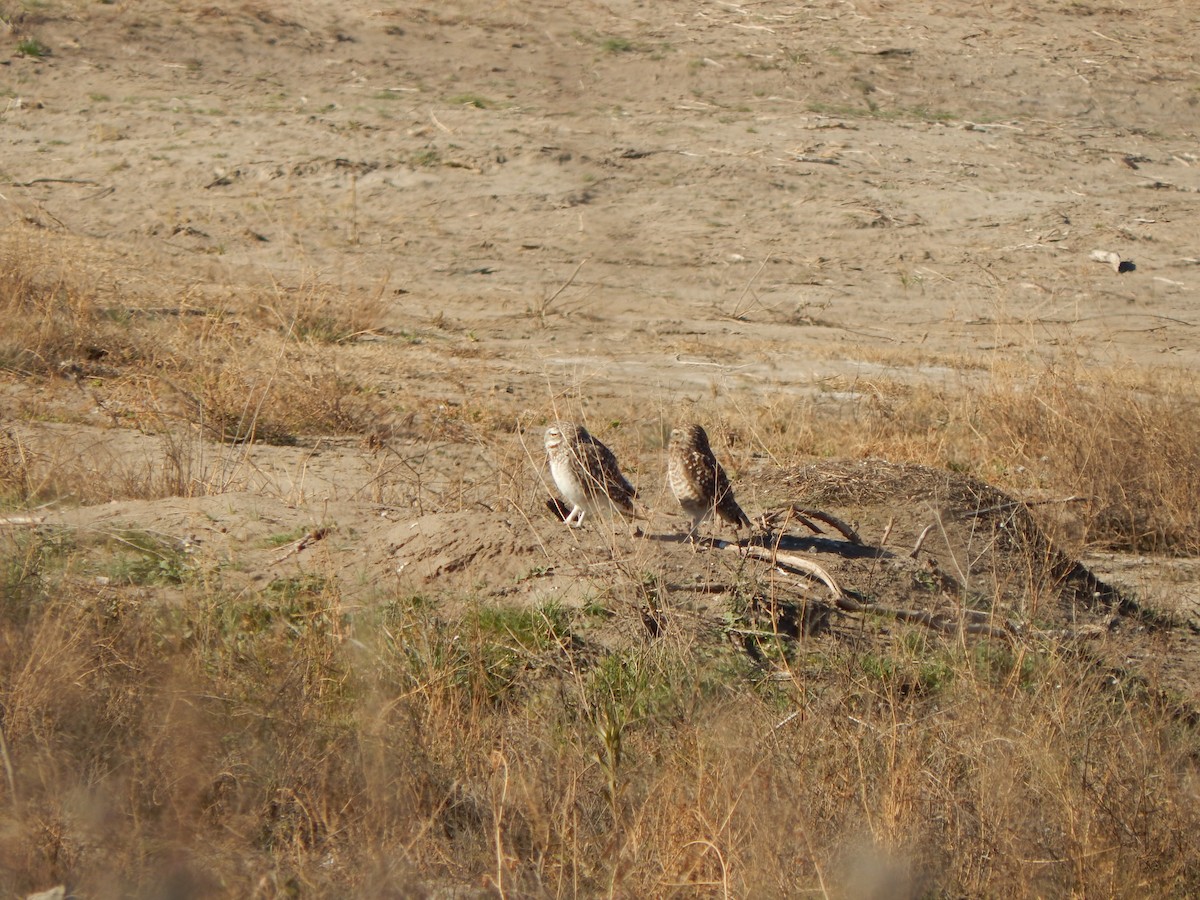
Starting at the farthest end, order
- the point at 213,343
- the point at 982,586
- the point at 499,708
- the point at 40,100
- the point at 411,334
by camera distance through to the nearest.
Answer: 1. the point at 40,100
2. the point at 411,334
3. the point at 213,343
4. the point at 982,586
5. the point at 499,708

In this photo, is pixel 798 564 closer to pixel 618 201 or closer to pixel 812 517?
pixel 812 517

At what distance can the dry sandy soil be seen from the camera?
1088 cm

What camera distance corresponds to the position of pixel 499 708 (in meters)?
5.14

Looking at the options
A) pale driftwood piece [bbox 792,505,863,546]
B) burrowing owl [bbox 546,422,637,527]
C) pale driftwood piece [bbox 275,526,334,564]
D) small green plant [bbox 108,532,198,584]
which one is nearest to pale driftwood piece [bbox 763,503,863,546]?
pale driftwood piece [bbox 792,505,863,546]

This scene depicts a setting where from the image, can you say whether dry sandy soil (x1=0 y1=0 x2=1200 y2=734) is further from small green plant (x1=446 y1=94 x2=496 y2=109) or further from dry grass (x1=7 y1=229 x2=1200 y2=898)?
dry grass (x1=7 y1=229 x2=1200 y2=898)

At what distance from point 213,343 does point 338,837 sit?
746cm

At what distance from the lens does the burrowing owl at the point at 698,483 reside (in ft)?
20.7

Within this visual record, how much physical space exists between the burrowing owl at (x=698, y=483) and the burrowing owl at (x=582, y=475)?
31cm

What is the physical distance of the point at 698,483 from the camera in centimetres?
632

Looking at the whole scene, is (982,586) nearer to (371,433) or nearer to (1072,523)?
(1072,523)

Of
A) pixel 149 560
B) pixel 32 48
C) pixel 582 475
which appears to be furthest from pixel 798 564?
pixel 32 48

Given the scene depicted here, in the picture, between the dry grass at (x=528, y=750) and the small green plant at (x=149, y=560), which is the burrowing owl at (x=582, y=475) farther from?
the small green plant at (x=149, y=560)

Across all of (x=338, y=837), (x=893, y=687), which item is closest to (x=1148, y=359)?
(x=893, y=687)

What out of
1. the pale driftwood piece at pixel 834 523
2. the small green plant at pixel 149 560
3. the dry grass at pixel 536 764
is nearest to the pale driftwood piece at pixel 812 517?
the pale driftwood piece at pixel 834 523
